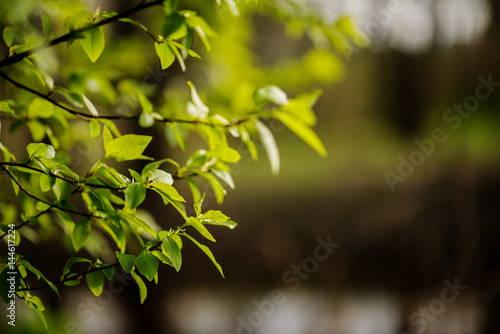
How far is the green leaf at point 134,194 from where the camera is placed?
1.92 feet

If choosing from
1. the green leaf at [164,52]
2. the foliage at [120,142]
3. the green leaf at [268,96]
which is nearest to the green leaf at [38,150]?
the foliage at [120,142]

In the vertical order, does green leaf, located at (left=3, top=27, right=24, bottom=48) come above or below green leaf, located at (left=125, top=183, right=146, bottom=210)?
above

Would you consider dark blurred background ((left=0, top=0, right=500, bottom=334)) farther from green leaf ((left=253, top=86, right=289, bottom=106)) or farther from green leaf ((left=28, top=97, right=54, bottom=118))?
green leaf ((left=253, top=86, right=289, bottom=106))

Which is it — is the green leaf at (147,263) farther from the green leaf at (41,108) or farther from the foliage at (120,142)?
the green leaf at (41,108)

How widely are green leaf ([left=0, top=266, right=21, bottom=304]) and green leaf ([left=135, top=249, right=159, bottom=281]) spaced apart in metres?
0.21

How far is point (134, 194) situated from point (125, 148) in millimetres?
81

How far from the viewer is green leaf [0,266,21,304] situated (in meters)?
0.65

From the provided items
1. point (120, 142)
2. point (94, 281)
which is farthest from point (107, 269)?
point (120, 142)

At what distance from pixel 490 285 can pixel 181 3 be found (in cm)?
245

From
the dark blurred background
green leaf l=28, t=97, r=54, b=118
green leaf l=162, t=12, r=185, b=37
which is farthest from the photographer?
the dark blurred background

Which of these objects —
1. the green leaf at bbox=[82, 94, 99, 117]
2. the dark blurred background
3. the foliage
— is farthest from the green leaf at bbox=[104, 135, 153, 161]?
the dark blurred background

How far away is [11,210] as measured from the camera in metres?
1.05

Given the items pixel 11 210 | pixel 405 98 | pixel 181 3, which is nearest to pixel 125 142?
pixel 11 210

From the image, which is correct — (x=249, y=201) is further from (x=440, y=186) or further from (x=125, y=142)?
(x=125, y=142)
